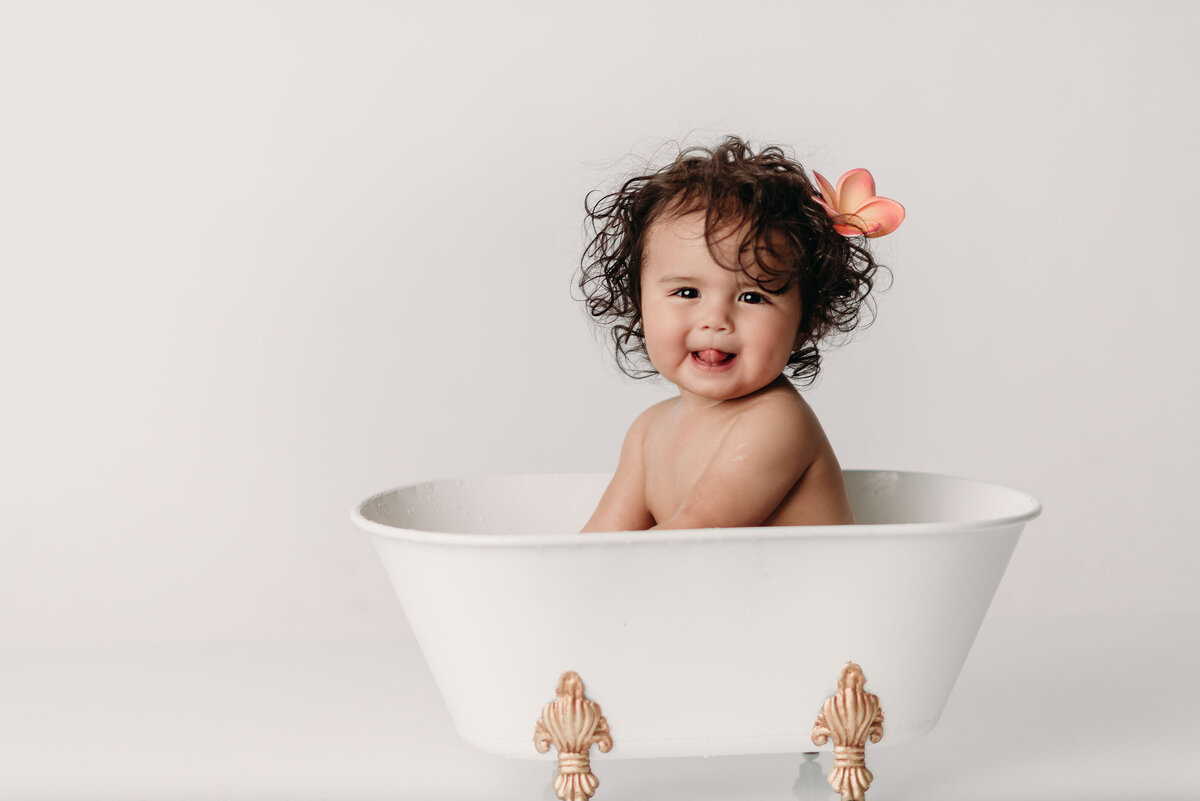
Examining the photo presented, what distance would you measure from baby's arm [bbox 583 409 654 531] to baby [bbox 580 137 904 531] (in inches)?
2.4

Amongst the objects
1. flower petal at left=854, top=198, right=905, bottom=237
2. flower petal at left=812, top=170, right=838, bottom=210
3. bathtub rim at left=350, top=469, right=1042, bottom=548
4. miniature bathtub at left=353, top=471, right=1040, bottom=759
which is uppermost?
flower petal at left=812, top=170, right=838, bottom=210

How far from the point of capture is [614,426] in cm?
215

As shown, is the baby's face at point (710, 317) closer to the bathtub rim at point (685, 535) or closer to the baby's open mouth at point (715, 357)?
the baby's open mouth at point (715, 357)

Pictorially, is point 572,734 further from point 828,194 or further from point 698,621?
point 828,194

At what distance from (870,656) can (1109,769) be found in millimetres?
419

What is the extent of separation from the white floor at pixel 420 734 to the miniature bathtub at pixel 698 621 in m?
0.11

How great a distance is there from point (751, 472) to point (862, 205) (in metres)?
0.34

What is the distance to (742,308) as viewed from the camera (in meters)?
1.45

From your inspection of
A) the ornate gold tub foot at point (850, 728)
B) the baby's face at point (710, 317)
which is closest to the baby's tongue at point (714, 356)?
the baby's face at point (710, 317)

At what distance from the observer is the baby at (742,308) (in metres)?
1.43

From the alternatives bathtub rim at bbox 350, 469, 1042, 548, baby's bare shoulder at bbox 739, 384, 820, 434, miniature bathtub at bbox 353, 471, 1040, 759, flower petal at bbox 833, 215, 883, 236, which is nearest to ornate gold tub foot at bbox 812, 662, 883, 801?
miniature bathtub at bbox 353, 471, 1040, 759

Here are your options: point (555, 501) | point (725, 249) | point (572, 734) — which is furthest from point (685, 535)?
point (555, 501)

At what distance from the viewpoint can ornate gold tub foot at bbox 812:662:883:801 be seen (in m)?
1.32

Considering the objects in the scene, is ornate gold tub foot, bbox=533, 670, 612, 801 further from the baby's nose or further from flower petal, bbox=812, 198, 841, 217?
flower petal, bbox=812, 198, 841, 217
